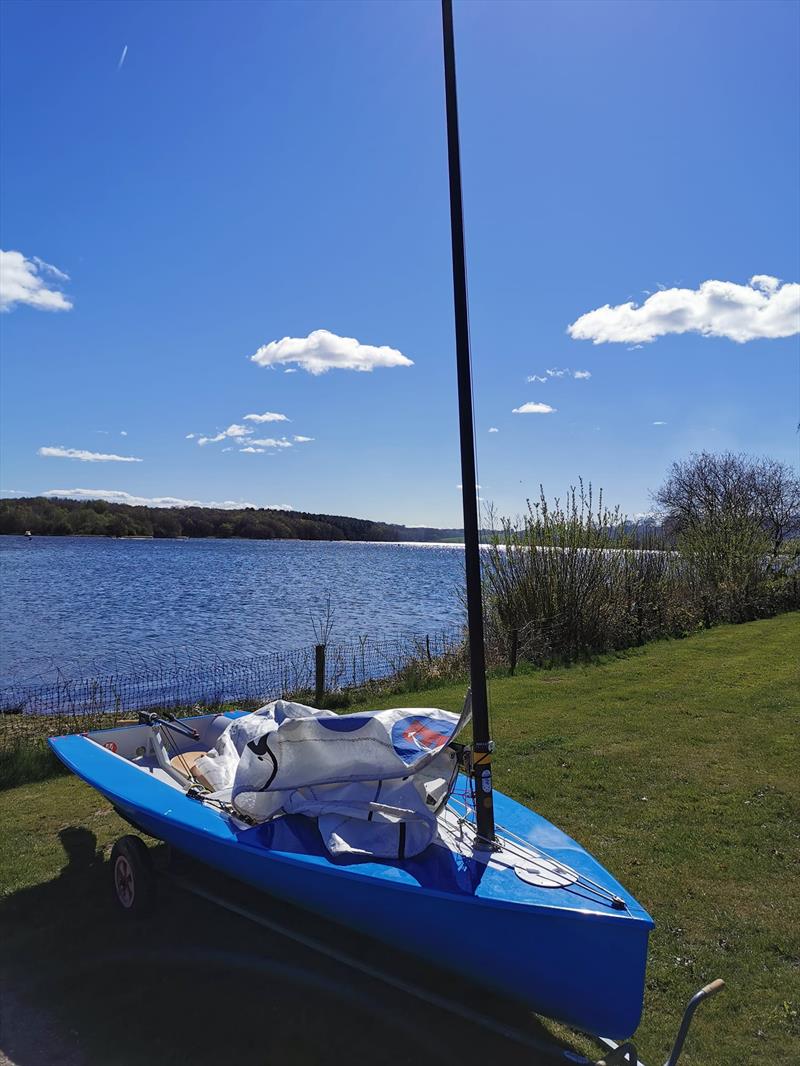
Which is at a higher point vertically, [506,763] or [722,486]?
[722,486]

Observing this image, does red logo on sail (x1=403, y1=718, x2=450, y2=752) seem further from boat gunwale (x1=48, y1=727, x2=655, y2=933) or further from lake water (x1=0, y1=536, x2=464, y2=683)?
lake water (x1=0, y1=536, x2=464, y2=683)

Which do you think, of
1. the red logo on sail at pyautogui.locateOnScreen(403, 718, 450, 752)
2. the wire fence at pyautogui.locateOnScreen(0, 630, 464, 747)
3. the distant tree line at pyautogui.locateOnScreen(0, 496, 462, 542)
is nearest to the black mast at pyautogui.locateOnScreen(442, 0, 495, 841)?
the red logo on sail at pyautogui.locateOnScreen(403, 718, 450, 752)

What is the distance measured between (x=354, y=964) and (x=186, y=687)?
1065 cm

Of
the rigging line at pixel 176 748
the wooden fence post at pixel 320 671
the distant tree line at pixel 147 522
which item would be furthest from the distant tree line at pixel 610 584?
the distant tree line at pixel 147 522

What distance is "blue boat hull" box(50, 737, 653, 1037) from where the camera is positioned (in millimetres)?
2934

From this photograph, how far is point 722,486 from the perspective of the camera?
132 ft

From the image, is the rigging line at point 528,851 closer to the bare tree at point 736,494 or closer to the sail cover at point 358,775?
the sail cover at point 358,775

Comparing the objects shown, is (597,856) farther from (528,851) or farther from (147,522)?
(147,522)

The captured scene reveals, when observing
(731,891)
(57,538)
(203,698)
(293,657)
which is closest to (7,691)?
(203,698)

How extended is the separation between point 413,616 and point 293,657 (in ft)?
28.6

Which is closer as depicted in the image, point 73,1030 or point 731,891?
point 73,1030

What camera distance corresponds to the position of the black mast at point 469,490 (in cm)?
355

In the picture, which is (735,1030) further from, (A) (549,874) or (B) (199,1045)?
(B) (199,1045)

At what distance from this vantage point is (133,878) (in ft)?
13.9
